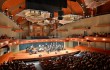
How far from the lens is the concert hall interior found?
12445 millimetres

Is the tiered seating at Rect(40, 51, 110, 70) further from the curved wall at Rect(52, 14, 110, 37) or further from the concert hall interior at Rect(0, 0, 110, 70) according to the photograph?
the curved wall at Rect(52, 14, 110, 37)

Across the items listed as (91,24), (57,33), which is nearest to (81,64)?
(91,24)

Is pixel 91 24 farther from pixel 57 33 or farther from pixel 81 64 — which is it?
pixel 57 33

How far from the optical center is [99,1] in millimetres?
9680

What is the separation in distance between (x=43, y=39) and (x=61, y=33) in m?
8.62

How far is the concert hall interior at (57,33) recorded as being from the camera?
12.4 meters

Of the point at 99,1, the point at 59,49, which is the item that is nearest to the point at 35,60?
the point at 59,49

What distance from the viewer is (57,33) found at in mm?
36594

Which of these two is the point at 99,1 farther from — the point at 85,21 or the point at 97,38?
the point at 85,21

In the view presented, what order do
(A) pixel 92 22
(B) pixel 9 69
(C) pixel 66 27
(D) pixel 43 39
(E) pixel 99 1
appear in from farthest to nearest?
(C) pixel 66 27
(D) pixel 43 39
(A) pixel 92 22
(B) pixel 9 69
(E) pixel 99 1

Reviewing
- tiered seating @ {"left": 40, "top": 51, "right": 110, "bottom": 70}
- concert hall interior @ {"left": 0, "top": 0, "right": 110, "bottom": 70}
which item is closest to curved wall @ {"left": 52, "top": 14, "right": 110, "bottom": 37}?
concert hall interior @ {"left": 0, "top": 0, "right": 110, "bottom": 70}

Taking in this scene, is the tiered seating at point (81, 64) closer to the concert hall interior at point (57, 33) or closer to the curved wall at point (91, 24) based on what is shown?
the concert hall interior at point (57, 33)

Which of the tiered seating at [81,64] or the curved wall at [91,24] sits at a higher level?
the curved wall at [91,24]

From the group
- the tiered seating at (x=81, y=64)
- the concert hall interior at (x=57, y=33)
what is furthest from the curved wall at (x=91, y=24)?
the tiered seating at (x=81, y=64)
